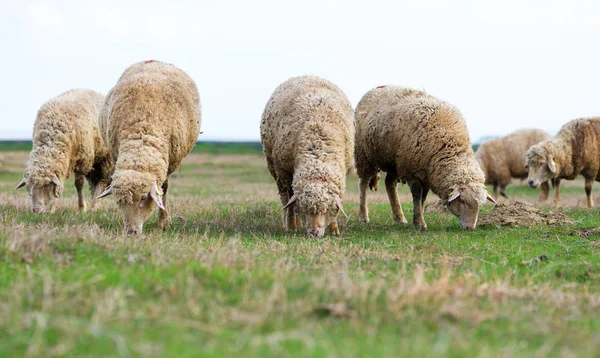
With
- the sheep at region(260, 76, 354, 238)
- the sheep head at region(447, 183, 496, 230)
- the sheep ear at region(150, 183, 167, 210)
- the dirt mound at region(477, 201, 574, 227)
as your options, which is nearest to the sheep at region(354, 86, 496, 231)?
the sheep head at region(447, 183, 496, 230)

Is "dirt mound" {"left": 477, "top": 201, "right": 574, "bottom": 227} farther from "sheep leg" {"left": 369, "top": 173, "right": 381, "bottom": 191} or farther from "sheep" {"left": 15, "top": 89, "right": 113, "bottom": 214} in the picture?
"sheep" {"left": 15, "top": 89, "right": 113, "bottom": 214}

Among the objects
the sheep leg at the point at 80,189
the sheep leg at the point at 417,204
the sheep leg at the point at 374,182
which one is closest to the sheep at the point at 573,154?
the sheep leg at the point at 374,182

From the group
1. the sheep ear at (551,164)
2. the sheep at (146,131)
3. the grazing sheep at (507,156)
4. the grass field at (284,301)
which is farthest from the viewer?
the grazing sheep at (507,156)

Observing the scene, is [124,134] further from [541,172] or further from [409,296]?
[541,172]

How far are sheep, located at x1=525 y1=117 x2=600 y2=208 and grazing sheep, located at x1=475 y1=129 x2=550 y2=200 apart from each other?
5734mm

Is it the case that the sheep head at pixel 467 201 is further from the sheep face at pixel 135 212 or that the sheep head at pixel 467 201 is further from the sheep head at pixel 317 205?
the sheep face at pixel 135 212

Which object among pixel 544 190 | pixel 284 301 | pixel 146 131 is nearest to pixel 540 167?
pixel 544 190

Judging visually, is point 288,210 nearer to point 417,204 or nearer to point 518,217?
point 417,204

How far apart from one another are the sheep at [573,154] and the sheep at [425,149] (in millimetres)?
7053

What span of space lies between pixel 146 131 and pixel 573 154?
12162mm

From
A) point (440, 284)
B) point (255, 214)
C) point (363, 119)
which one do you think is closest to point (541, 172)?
point (363, 119)

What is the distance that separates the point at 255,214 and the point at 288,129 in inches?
127

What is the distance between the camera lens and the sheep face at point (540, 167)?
17.1m

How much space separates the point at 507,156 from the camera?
23547 millimetres
